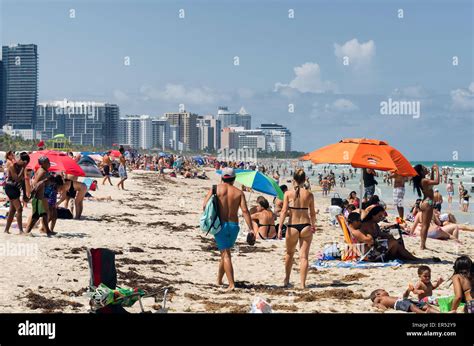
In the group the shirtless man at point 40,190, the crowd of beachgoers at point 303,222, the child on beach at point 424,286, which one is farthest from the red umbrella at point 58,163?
the child on beach at point 424,286

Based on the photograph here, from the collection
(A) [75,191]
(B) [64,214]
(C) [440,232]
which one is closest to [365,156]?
(C) [440,232]

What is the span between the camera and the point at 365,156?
10.8m

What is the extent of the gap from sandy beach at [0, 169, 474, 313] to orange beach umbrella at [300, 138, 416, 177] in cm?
173

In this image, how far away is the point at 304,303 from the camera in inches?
302

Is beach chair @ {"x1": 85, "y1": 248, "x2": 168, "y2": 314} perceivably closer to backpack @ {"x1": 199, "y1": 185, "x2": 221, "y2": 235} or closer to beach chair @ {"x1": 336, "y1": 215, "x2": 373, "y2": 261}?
backpack @ {"x1": 199, "y1": 185, "x2": 221, "y2": 235}

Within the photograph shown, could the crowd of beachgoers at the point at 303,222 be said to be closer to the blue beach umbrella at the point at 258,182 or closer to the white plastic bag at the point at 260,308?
the blue beach umbrella at the point at 258,182

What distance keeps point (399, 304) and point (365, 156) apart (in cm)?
408

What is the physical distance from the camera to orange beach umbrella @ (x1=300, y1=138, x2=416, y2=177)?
1060cm

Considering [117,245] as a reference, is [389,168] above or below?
above

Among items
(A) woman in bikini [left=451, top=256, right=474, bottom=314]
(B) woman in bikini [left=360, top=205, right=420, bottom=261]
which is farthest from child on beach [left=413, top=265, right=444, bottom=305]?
(B) woman in bikini [left=360, top=205, right=420, bottom=261]
